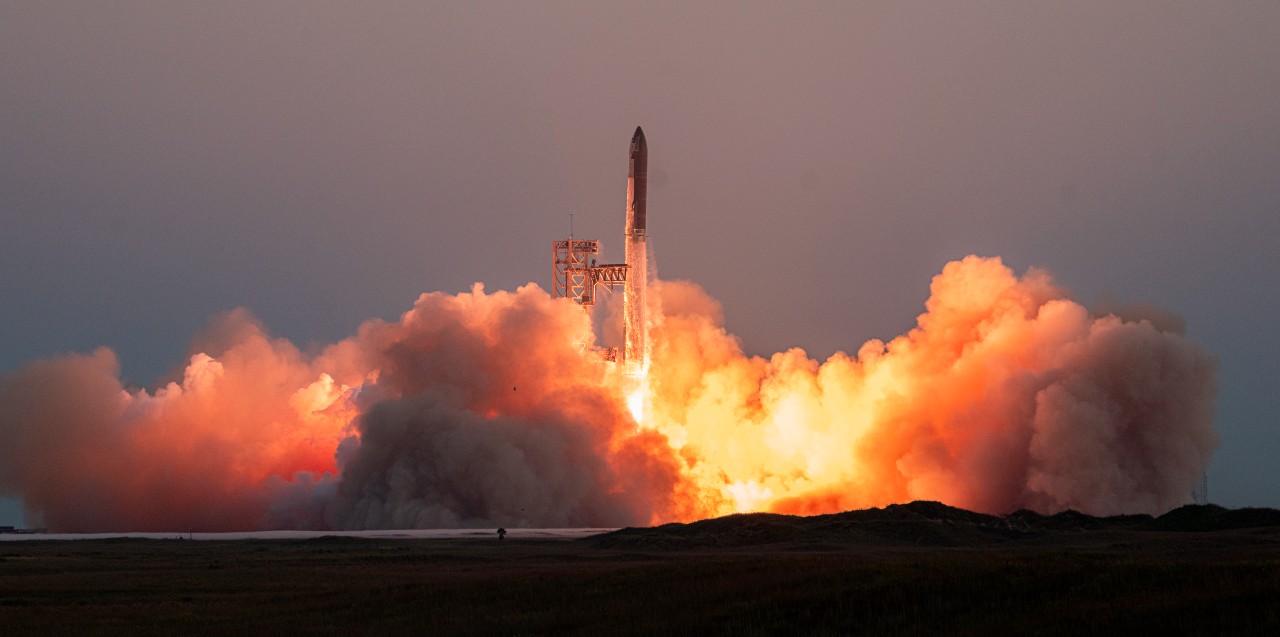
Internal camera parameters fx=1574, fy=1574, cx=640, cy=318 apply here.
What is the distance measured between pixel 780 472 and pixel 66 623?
5711 cm

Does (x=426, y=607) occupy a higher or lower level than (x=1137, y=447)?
lower

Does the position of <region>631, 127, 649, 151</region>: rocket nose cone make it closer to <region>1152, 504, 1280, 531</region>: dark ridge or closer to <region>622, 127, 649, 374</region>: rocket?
<region>622, 127, 649, 374</region>: rocket

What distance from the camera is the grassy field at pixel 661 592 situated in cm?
2859

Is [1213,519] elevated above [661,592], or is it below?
above

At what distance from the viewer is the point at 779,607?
1278 inches

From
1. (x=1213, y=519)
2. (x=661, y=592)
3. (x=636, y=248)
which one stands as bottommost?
(x=661, y=592)

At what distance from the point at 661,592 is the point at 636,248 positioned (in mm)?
51749

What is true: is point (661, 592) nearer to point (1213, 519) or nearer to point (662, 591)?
point (662, 591)

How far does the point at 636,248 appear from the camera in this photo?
289 feet

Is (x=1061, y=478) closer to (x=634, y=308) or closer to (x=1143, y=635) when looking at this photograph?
(x=634, y=308)

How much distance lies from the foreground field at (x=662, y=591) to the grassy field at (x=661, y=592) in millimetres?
71

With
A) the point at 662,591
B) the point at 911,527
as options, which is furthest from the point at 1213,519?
the point at 662,591

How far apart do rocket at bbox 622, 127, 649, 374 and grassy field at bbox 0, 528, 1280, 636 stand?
31.8m

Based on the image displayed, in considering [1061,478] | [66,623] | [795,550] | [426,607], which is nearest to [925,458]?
[1061,478]
